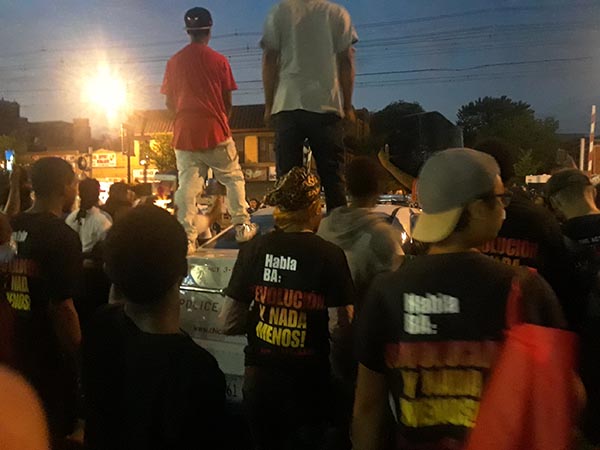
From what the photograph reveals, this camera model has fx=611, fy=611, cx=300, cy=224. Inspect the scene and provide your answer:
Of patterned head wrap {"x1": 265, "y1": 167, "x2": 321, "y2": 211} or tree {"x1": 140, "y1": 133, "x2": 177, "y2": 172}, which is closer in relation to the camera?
patterned head wrap {"x1": 265, "y1": 167, "x2": 321, "y2": 211}

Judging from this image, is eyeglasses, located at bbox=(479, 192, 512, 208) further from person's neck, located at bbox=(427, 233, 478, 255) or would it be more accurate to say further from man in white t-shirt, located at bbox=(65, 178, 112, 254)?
man in white t-shirt, located at bbox=(65, 178, 112, 254)

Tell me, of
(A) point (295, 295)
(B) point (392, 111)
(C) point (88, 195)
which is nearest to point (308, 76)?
(A) point (295, 295)

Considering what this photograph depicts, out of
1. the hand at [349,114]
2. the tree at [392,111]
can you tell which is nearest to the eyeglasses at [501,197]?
the hand at [349,114]

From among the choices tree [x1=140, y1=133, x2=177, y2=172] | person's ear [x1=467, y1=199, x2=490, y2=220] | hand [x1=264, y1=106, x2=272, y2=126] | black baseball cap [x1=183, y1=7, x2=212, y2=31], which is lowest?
person's ear [x1=467, y1=199, x2=490, y2=220]

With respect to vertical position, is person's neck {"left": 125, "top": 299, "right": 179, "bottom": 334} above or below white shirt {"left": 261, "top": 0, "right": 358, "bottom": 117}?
below

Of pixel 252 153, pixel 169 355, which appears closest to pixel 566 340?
Answer: pixel 169 355

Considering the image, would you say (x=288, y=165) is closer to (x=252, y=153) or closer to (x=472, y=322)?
(x=472, y=322)

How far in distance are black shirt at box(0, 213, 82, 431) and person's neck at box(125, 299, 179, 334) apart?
1534 millimetres

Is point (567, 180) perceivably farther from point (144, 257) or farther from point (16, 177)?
point (16, 177)

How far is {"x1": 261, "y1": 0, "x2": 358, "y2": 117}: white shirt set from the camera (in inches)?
167

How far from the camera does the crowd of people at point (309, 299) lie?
1.80m

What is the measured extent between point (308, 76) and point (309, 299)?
1.85 m

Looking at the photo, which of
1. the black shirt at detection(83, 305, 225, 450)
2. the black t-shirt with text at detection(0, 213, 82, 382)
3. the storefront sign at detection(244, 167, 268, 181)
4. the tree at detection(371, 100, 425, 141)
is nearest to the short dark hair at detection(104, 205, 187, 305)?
the black shirt at detection(83, 305, 225, 450)

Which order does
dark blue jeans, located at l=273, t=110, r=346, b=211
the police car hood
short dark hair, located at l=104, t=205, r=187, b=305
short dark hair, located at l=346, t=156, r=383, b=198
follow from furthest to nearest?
1. dark blue jeans, located at l=273, t=110, r=346, b=211
2. short dark hair, located at l=346, t=156, r=383, b=198
3. the police car hood
4. short dark hair, located at l=104, t=205, r=187, b=305
